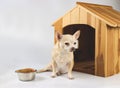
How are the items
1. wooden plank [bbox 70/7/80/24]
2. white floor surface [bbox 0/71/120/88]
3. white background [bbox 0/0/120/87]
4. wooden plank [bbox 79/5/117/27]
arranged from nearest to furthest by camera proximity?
white floor surface [bbox 0/71/120/88] < wooden plank [bbox 79/5/117/27] < wooden plank [bbox 70/7/80/24] < white background [bbox 0/0/120/87]

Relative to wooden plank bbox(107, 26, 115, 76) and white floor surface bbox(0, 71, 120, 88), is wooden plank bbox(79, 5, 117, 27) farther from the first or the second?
white floor surface bbox(0, 71, 120, 88)

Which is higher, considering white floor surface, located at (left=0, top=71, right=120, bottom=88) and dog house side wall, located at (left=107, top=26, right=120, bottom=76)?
dog house side wall, located at (left=107, top=26, right=120, bottom=76)

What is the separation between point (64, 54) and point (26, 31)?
470 mm

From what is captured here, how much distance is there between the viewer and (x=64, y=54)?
1.12 m

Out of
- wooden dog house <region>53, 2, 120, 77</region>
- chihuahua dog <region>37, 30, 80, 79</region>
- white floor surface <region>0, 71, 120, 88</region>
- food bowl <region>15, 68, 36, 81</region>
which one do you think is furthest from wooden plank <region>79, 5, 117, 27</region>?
food bowl <region>15, 68, 36, 81</region>

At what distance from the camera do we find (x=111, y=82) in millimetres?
1069

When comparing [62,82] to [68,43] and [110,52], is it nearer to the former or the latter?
[68,43]

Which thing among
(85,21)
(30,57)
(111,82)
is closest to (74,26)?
(85,21)

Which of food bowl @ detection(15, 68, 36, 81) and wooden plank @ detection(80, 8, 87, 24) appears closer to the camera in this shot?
food bowl @ detection(15, 68, 36, 81)

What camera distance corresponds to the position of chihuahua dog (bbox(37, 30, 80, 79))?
1066 mm

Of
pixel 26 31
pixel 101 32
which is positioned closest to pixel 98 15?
pixel 101 32

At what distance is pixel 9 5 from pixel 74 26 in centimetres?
40

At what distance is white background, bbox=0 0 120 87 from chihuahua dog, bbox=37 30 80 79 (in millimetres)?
243

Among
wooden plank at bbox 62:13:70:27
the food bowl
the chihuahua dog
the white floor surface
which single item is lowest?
the white floor surface
